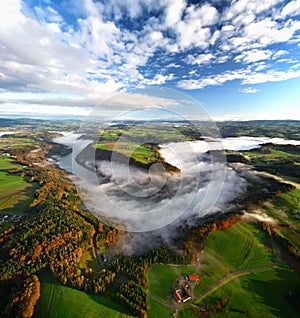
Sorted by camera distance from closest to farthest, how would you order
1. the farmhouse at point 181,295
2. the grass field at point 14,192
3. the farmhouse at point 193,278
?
the farmhouse at point 181,295, the farmhouse at point 193,278, the grass field at point 14,192

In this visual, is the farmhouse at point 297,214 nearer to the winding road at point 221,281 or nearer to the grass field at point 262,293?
the winding road at point 221,281

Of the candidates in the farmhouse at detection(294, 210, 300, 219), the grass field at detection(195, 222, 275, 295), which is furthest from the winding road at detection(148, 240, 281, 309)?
the farmhouse at detection(294, 210, 300, 219)

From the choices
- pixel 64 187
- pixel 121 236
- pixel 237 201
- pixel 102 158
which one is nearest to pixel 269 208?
pixel 237 201

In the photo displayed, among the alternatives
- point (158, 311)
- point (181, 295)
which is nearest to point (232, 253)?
point (181, 295)

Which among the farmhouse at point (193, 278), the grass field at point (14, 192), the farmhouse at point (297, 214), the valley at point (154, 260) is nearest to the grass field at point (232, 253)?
the valley at point (154, 260)

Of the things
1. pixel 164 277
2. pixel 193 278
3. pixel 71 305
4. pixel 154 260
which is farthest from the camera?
pixel 154 260

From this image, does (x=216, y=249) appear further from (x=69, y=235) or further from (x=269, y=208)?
(x=69, y=235)

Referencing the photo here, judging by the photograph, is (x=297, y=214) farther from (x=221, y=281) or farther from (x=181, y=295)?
(x=181, y=295)
